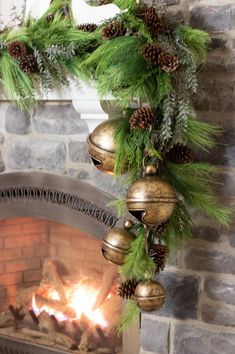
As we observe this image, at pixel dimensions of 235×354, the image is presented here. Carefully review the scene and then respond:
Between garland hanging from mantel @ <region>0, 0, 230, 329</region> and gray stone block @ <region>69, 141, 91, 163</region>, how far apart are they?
31 centimetres

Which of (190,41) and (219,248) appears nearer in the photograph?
(190,41)

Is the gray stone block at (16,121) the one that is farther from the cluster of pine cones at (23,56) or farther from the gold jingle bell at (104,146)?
the gold jingle bell at (104,146)

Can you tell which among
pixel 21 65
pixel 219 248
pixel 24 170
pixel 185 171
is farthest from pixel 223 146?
pixel 24 170

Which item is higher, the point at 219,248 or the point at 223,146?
the point at 223,146

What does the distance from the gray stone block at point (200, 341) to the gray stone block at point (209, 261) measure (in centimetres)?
20

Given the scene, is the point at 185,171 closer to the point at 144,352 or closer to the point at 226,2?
the point at 226,2

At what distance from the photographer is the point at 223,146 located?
1.76 m

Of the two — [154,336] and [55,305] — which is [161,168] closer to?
[154,336]

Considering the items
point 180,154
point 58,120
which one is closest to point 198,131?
point 180,154

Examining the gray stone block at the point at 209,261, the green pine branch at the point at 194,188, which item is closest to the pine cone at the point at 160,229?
the green pine branch at the point at 194,188

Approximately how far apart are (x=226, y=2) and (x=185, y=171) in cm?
52

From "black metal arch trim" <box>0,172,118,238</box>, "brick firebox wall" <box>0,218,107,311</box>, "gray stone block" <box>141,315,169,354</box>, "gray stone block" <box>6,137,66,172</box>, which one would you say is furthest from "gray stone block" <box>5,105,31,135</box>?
"gray stone block" <box>141,315,169,354</box>

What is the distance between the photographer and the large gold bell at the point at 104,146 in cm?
167

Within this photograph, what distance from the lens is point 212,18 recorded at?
68.2 inches
